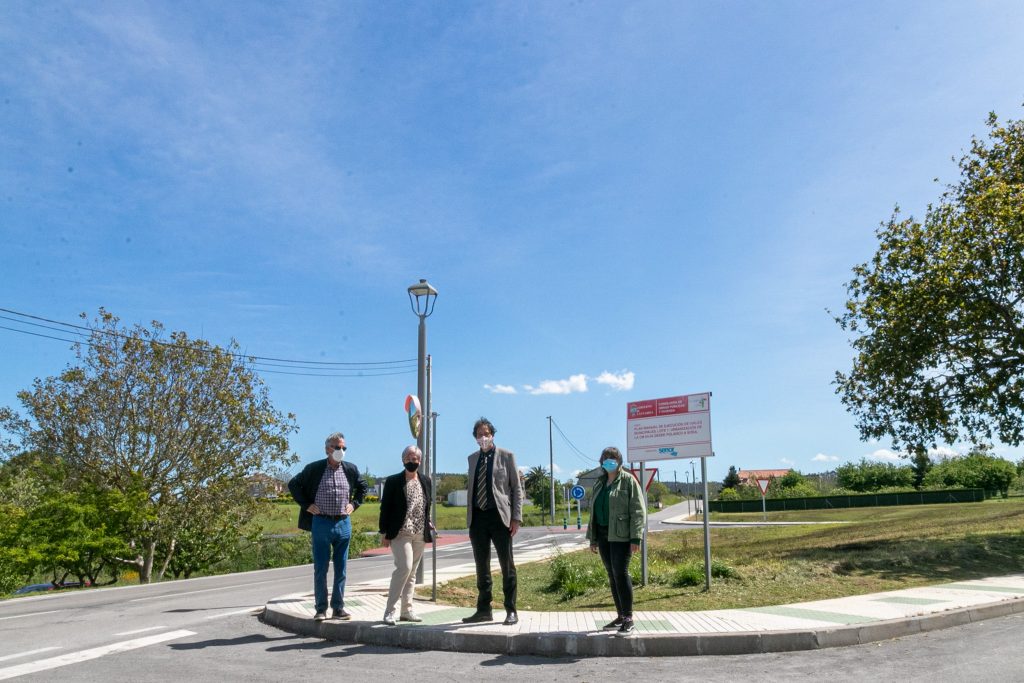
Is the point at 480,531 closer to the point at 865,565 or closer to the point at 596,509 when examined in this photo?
the point at 596,509

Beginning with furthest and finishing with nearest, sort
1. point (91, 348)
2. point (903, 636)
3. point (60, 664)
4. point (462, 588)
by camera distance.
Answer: point (91, 348)
point (462, 588)
point (903, 636)
point (60, 664)

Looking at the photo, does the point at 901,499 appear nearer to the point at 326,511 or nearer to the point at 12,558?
the point at 12,558

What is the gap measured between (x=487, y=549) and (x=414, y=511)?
0.85 metres

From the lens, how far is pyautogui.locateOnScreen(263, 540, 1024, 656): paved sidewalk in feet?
21.1

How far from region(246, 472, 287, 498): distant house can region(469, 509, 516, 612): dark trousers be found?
20433mm

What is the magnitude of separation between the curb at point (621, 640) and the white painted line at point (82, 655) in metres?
1.90

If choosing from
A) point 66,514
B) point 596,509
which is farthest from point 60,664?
point 66,514

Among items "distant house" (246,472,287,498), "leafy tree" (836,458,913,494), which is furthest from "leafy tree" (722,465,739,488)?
"distant house" (246,472,287,498)

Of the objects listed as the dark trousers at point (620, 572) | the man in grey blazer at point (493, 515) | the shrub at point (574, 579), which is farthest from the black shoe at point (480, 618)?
the shrub at point (574, 579)

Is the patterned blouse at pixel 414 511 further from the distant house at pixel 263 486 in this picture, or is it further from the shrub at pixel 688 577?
the distant house at pixel 263 486

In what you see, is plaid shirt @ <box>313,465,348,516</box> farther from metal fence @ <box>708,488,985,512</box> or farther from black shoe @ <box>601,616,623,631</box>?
metal fence @ <box>708,488,985,512</box>

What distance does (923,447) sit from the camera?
59.8 feet

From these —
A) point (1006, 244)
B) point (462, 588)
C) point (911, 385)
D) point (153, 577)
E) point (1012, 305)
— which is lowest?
point (153, 577)

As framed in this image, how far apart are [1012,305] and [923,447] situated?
4.05 meters
